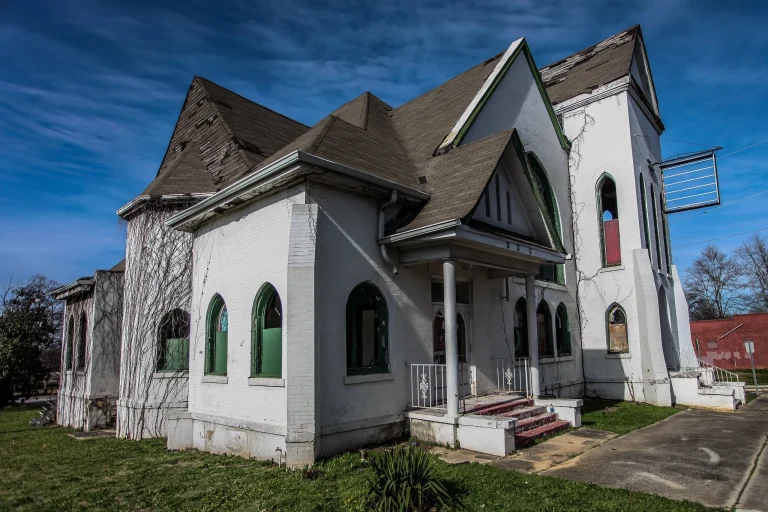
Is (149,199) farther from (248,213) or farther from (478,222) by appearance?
(478,222)

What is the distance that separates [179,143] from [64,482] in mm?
11085

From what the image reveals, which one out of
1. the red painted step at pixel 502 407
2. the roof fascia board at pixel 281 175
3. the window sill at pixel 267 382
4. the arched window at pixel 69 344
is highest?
the roof fascia board at pixel 281 175

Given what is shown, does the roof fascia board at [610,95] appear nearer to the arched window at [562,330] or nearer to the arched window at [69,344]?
the arched window at [562,330]

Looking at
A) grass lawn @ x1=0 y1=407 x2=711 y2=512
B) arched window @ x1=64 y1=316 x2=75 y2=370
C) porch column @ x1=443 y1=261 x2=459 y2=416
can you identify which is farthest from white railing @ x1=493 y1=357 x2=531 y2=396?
arched window @ x1=64 y1=316 x2=75 y2=370

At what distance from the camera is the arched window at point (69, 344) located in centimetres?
1720

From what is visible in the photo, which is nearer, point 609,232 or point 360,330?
point 360,330

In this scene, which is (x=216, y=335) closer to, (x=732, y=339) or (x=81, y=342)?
(x=81, y=342)

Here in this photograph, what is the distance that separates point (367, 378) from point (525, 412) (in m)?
3.55

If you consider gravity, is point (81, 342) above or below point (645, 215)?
below

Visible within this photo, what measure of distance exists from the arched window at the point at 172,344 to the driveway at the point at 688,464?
355 inches

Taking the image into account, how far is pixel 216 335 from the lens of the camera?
11.4m

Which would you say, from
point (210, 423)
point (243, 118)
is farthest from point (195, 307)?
point (243, 118)

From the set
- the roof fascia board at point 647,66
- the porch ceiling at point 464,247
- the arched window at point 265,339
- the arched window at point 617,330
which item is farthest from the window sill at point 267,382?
the roof fascia board at point 647,66

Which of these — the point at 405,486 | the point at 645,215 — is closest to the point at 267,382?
the point at 405,486
